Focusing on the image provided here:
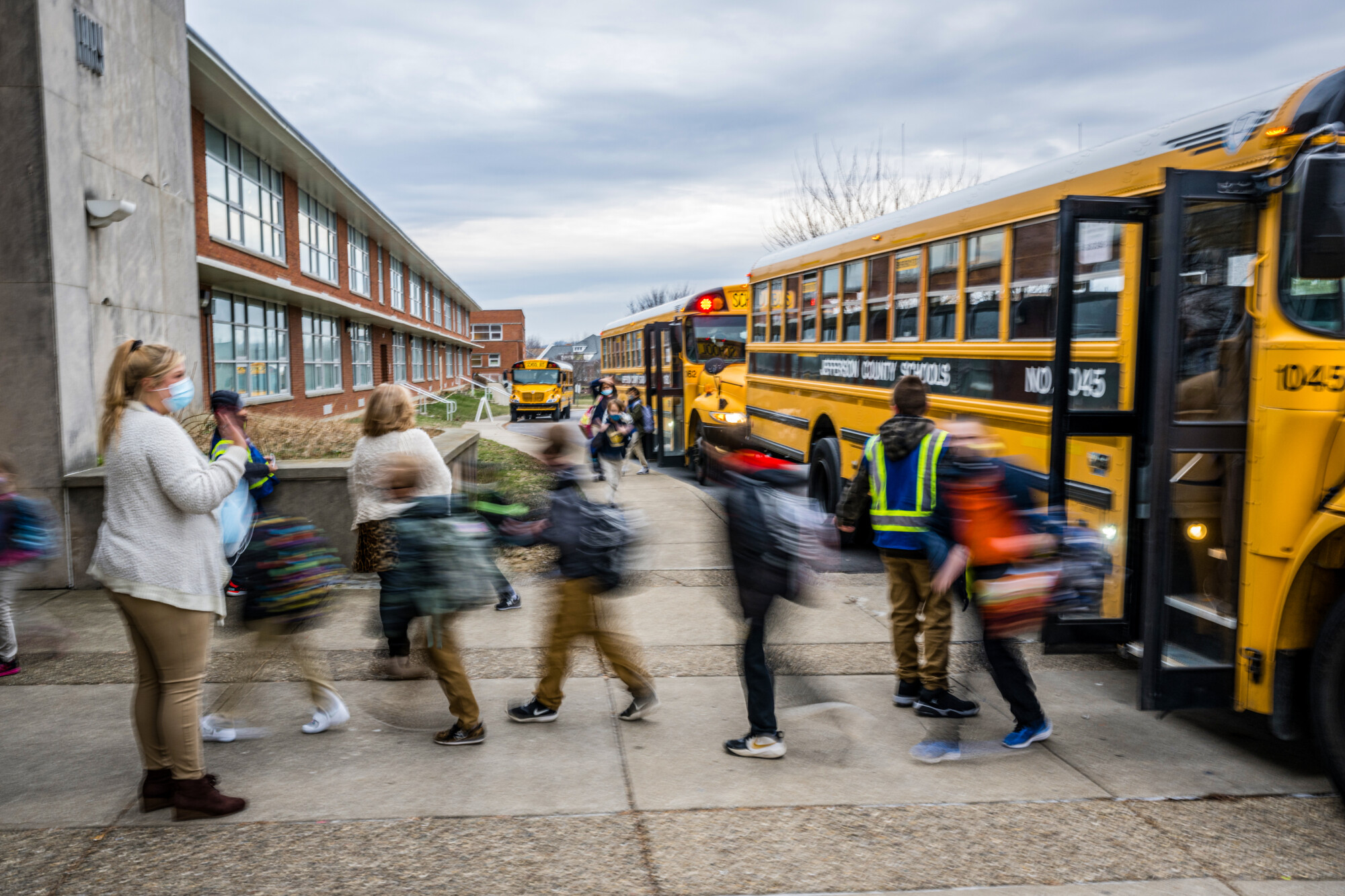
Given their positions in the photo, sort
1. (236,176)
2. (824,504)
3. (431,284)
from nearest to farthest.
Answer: (824,504)
(236,176)
(431,284)

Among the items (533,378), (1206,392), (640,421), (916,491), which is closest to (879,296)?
(916,491)

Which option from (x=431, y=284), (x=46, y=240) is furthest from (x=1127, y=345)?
(x=431, y=284)

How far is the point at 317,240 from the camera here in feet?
87.7

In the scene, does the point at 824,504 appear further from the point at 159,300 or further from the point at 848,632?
the point at 159,300

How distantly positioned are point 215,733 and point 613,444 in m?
7.89

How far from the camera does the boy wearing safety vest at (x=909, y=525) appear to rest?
485cm

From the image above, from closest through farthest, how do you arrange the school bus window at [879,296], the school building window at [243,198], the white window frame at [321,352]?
1. the school bus window at [879,296]
2. the school building window at [243,198]
3. the white window frame at [321,352]

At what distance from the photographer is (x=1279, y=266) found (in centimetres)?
405

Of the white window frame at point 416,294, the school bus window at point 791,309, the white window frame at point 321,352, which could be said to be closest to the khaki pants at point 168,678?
the school bus window at point 791,309

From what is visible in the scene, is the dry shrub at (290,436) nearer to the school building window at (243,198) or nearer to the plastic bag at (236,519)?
the plastic bag at (236,519)

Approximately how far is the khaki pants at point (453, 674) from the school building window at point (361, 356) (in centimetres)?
2804

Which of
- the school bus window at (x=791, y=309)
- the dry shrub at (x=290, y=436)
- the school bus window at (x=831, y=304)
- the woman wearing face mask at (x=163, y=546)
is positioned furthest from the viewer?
the school bus window at (x=791, y=309)

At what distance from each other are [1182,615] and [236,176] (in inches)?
772

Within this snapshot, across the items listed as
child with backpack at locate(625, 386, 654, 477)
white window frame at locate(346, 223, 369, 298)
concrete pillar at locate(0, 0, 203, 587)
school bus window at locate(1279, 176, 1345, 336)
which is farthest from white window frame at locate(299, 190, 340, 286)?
school bus window at locate(1279, 176, 1345, 336)
